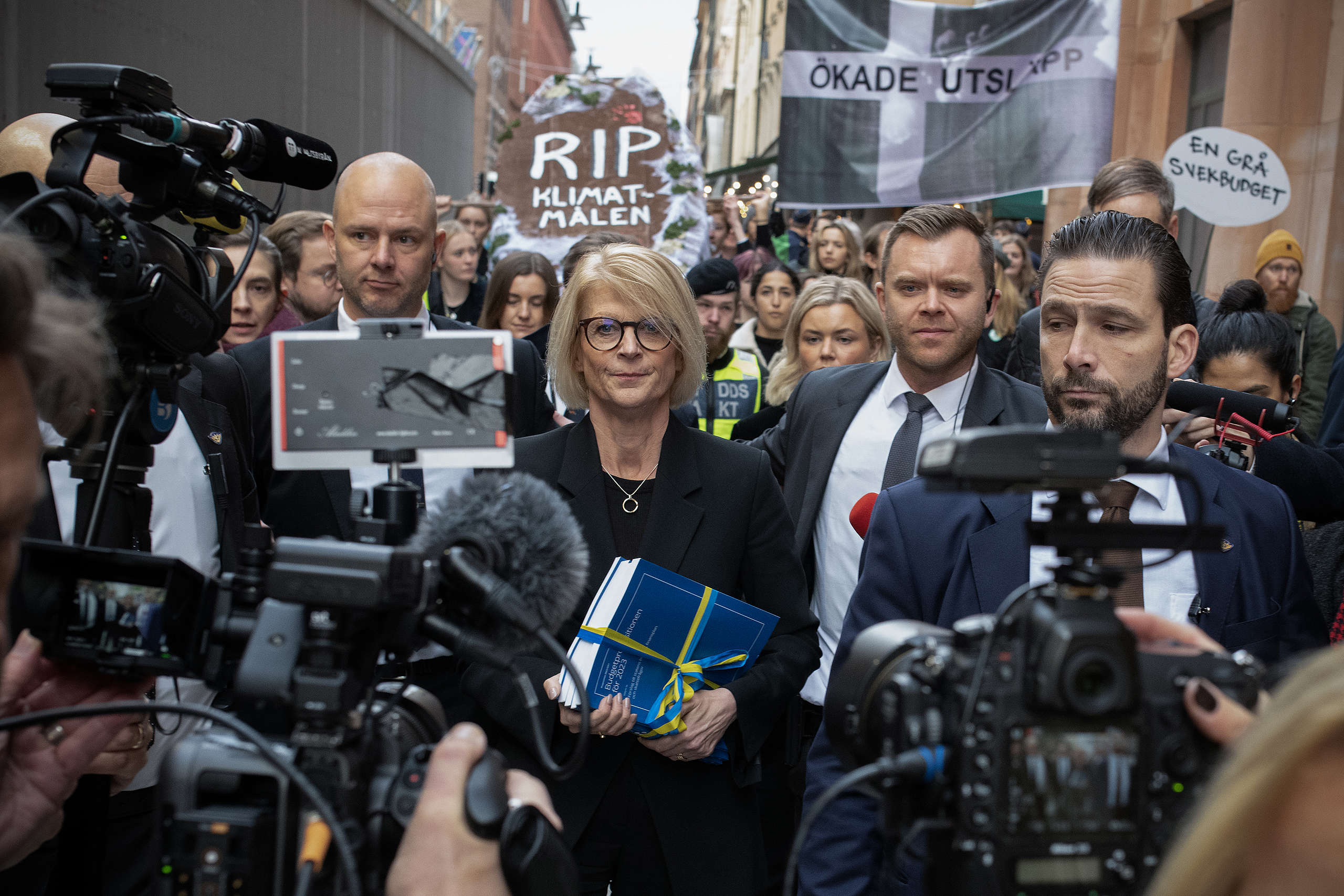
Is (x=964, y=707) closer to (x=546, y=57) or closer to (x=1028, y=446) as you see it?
(x=1028, y=446)

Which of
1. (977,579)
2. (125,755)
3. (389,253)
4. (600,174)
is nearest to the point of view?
(125,755)

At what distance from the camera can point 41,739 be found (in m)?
1.60

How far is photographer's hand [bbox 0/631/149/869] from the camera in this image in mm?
1580

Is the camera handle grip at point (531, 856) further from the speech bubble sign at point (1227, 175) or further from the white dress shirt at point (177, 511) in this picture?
the speech bubble sign at point (1227, 175)

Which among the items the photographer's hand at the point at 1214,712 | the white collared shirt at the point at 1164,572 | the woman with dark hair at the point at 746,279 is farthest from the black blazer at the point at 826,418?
the woman with dark hair at the point at 746,279

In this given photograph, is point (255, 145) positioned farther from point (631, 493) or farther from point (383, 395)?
point (631, 493)

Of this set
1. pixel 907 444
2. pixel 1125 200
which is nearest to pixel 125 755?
pixel 907 444

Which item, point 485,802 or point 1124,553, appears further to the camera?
point 1124,553

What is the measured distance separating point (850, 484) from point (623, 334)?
2.96ft

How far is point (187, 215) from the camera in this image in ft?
6.46

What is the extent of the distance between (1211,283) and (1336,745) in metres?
9.37

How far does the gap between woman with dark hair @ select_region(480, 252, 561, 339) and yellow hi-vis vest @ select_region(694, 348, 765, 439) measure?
99 centimetres

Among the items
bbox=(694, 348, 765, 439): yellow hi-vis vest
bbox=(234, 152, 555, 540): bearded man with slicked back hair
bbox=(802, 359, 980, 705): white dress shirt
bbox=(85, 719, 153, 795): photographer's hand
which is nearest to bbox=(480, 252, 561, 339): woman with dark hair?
bbox=(694, 348, 765, 439): yellow hi-vis vest

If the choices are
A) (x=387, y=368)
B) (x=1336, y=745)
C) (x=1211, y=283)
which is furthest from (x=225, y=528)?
(x=1211, y=283)
